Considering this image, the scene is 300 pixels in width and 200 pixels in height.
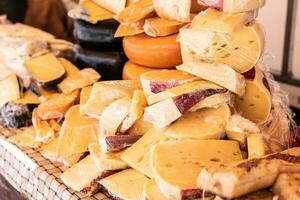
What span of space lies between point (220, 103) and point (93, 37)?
0.49 m

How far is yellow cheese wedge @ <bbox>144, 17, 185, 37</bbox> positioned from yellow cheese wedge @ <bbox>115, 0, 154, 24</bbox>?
0.03m

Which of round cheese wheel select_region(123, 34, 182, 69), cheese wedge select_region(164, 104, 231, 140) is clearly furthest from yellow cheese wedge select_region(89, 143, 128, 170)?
Answer: round cheese wheel select_region(123, 34, 182, 69)

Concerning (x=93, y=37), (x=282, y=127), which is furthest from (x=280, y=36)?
(x=282, y=127)

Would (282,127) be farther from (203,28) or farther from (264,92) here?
(203,28)

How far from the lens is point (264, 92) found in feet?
2.58

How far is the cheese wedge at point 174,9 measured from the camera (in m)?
0.90

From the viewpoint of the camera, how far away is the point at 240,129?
2.39 ft

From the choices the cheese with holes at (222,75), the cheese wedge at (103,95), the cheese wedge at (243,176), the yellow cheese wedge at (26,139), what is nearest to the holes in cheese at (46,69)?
the yellow cheese wedge at (26,139)

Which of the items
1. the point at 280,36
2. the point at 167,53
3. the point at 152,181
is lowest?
the point at 280,36

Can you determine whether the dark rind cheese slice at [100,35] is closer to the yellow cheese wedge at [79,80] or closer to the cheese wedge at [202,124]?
the yellow cheese wedge at [79,80]

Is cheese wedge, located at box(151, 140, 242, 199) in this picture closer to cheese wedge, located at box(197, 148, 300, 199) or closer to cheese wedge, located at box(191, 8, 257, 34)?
cheese wedge, located at box(197, 148, 300, 199)

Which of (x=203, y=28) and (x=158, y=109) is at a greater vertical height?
(x=203, y=28)

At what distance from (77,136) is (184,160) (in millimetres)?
297

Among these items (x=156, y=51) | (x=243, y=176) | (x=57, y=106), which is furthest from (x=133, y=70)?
(x=243, y=176)
